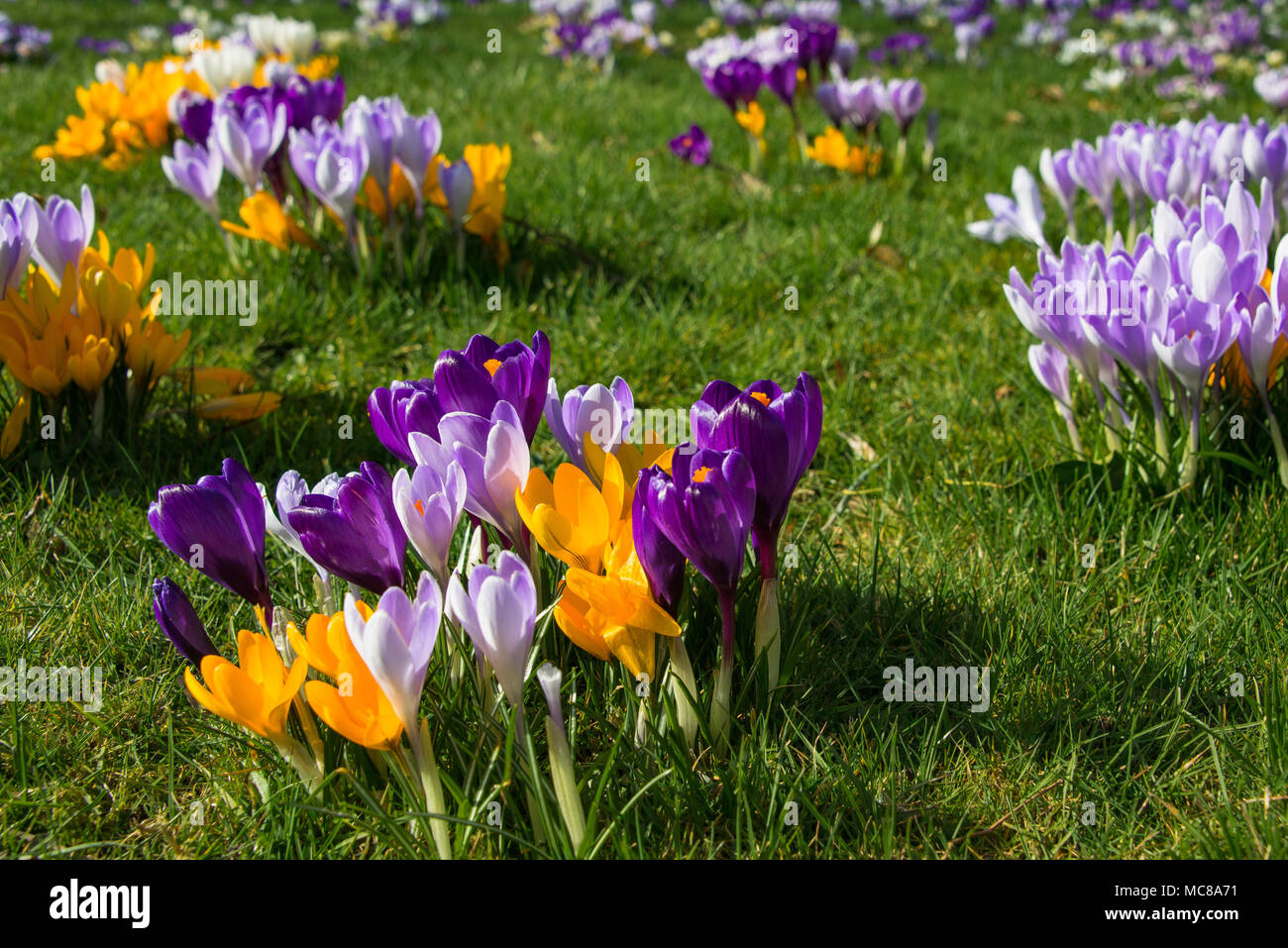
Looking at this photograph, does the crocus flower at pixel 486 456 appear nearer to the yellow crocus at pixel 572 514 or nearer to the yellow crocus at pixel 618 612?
the yellow crocus at pixel 572 514

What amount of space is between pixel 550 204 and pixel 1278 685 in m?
3.47

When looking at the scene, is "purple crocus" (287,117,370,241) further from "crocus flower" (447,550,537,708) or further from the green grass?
"crocus flower" (447,550,537,708)

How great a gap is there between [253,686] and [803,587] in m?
1.16

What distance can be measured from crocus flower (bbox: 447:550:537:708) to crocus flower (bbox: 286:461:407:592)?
0.69 ft

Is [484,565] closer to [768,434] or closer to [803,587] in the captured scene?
[768,434]

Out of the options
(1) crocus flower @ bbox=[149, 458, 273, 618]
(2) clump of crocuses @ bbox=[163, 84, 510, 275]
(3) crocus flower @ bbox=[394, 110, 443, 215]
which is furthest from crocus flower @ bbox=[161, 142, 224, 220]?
(1) crocus flower @ bbox=[149, 458, 273, 618]

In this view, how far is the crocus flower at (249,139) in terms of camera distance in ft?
11.9

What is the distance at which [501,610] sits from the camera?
4.99 feet

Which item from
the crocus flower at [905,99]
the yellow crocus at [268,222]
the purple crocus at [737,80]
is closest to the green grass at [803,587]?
the yellow crocus at [268,222]

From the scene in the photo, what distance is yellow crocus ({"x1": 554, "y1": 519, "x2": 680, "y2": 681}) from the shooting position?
1.64 m

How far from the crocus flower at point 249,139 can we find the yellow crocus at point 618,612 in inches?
102

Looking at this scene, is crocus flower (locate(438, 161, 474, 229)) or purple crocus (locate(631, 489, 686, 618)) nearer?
purple crocus (locate(631, 489, 686, 618))

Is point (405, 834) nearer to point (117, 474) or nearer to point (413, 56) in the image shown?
point (117, 474)

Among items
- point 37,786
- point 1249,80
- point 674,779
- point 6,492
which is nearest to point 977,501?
point 674,779
